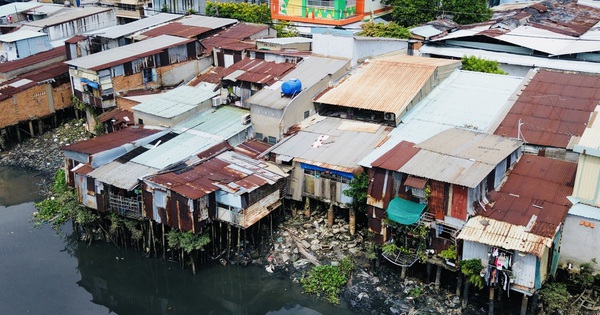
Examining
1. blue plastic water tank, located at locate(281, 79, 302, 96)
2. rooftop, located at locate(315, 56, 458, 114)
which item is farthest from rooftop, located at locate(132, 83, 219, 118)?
rooftop, located at locate(315, 56, 458, 114)

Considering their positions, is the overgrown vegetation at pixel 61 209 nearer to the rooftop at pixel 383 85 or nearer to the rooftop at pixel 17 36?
the rooftop at pixel 383 85

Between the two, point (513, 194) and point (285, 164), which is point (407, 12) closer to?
point (285, 164)

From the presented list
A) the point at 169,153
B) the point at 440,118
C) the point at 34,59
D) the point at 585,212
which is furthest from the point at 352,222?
the point at 34,59

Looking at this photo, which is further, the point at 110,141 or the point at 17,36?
the point at 17,36

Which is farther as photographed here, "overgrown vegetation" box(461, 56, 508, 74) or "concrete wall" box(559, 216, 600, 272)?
"overgrown vegetation" box(461, 56, 508, 74)

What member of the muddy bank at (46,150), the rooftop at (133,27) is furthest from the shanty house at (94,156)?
the rooftop at (133,27)

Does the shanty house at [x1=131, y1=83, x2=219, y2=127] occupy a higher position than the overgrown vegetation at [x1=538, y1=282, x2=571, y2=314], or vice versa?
the shanty house at [x1=131, y1=83, x2=219, y2=127]

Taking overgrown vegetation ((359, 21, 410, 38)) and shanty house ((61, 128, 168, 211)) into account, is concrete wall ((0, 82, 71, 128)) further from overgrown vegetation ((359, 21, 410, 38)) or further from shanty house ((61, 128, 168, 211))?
overgrown vegetation ((359, 21, 410, 38))

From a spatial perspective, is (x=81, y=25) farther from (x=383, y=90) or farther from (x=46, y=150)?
(x=383, y=90)
